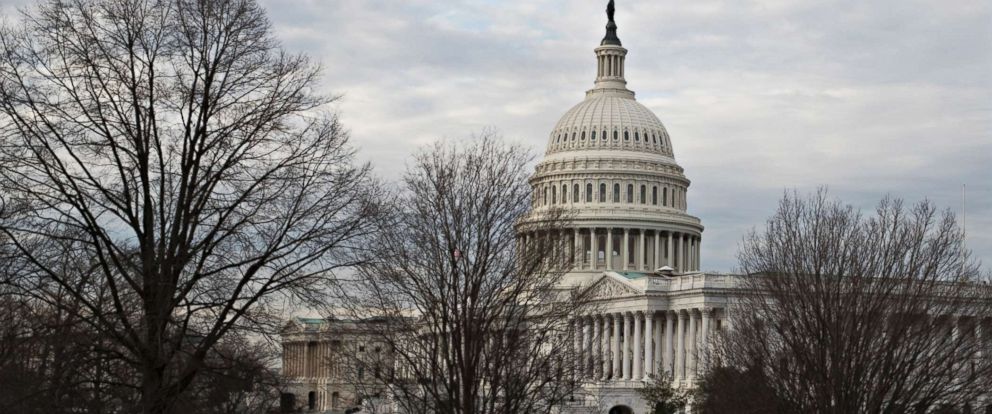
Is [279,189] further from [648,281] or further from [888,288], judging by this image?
[648,281]

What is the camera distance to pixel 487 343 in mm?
44750

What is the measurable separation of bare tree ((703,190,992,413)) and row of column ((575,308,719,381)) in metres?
84.6

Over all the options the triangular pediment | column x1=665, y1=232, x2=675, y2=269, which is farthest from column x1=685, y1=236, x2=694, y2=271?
the triangular pediment

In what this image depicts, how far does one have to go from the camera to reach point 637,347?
15250cm

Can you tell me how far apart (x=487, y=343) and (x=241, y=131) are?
1790 centimetres

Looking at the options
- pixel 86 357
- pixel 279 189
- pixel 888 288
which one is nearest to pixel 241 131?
pixel 279 189

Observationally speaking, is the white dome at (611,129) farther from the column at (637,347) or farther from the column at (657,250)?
the column at (637,347)

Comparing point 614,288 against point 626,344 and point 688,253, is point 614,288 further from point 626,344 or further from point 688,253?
point 688,253

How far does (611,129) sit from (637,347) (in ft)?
151

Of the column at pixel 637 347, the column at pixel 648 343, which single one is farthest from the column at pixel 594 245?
the column at pixel 648 343

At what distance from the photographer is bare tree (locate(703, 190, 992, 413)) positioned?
49.8m

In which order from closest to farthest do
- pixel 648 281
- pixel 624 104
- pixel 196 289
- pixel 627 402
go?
1. pixel 196 289
2. pixel 627 402
3. pixel 648 281
4. pixel 624 104

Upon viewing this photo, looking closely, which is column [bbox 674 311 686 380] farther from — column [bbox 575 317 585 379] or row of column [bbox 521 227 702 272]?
column [bbox 575 317 585 379]

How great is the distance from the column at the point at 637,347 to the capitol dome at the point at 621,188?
89.7ft
